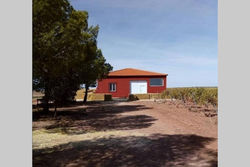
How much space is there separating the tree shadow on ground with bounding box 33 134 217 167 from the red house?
2564 centimetres

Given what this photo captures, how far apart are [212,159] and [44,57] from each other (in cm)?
733

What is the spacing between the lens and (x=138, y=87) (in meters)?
33.5

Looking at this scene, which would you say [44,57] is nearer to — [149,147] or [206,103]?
[149,147]

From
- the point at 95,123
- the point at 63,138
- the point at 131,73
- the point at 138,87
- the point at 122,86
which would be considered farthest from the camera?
the point at 131,73

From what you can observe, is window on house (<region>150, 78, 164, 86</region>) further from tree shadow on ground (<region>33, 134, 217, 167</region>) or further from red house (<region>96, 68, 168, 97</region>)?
tree shadow on ground (<region>33, 134, 217, 167</region>)

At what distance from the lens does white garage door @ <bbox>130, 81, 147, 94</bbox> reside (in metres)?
33.4

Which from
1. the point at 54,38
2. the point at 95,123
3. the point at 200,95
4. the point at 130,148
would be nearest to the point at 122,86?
the point at 200,95

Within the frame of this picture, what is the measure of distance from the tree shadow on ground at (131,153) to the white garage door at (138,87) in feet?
84.7

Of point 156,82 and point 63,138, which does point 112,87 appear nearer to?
point 156,82

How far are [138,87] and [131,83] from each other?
1.10m

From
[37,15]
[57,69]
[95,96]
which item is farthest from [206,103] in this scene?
[95,96]

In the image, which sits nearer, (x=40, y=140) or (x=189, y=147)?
(x=189, y=147)

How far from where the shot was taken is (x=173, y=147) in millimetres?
6516

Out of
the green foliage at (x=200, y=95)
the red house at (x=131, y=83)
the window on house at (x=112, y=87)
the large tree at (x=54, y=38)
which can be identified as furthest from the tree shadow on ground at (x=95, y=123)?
the window on house at (x=112, y=87)
